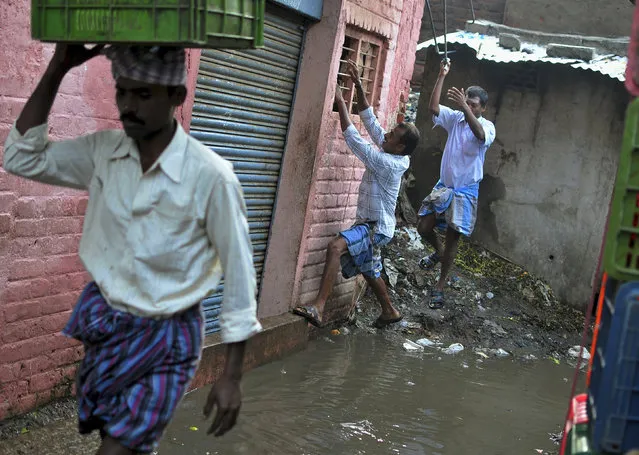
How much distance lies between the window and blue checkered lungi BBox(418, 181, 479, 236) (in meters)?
1.23

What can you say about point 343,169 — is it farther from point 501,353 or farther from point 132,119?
point 132,119

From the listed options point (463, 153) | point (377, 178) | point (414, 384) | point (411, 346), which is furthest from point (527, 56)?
point (414, 384)

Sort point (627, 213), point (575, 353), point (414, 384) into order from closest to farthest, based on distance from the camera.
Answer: point (627, 213) < point (414, 384) < point (575, 353)

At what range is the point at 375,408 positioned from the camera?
6.16m

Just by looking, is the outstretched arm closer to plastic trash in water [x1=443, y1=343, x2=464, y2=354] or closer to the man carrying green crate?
plastic trash in water [x1=443, y1=343, x2=464, y2=354]

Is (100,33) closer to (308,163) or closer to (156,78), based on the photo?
(156,78)

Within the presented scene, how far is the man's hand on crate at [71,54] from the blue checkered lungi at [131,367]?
2.38 ft

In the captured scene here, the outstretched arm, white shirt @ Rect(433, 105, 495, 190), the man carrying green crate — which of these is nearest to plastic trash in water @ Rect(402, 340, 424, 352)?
white shirt @ Rect(433, 105, 495, 190)

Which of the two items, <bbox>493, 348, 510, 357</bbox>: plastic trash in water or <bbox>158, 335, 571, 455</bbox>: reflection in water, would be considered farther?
<bbox>493, 348, 510, 357</bbox>: plastic trash in water

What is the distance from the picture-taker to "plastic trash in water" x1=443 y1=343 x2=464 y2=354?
801 cm

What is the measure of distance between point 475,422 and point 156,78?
4313mm

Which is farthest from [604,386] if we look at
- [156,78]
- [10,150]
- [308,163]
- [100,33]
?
[308,163]

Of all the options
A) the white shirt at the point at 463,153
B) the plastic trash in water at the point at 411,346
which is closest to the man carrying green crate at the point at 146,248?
the plastic trash in water at the point at 411,346

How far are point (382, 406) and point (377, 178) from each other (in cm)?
208
